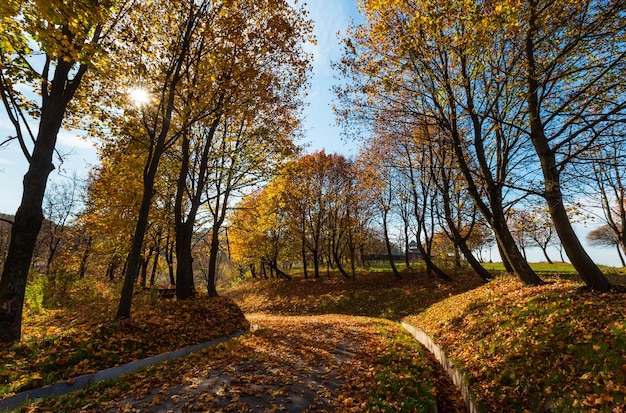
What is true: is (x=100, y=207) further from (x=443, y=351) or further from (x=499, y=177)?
(x=499, y=177)

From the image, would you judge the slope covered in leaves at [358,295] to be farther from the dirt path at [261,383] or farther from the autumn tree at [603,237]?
the autumn tree at [603,237]

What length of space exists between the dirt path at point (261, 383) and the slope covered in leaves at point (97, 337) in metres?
0.98

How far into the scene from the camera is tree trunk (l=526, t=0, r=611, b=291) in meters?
7.84

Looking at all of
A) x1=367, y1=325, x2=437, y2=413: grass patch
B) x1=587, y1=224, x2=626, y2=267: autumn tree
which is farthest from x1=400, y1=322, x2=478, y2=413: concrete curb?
x1=587, y1=224, x2=626, y2=267: autumn tree

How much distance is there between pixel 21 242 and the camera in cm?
695

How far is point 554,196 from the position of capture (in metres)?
8.16

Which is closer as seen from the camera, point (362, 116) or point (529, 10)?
point (529, 10)

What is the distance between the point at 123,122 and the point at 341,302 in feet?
58.3

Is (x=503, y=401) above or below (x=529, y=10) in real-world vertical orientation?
below

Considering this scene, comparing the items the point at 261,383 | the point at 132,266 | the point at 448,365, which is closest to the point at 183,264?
the point at 132,266

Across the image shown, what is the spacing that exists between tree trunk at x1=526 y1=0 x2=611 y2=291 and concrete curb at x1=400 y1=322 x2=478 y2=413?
404 cm

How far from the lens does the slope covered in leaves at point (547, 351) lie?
468 centimetres

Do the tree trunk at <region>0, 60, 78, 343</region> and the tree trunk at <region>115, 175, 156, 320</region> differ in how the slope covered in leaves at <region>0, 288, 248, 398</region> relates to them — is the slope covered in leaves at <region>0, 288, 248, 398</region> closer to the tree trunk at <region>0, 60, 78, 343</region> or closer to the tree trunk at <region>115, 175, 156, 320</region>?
the tree trunk at <region>115, 175, 156, 320</region>

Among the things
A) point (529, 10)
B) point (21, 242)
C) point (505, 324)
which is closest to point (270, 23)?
point (529, 10)
